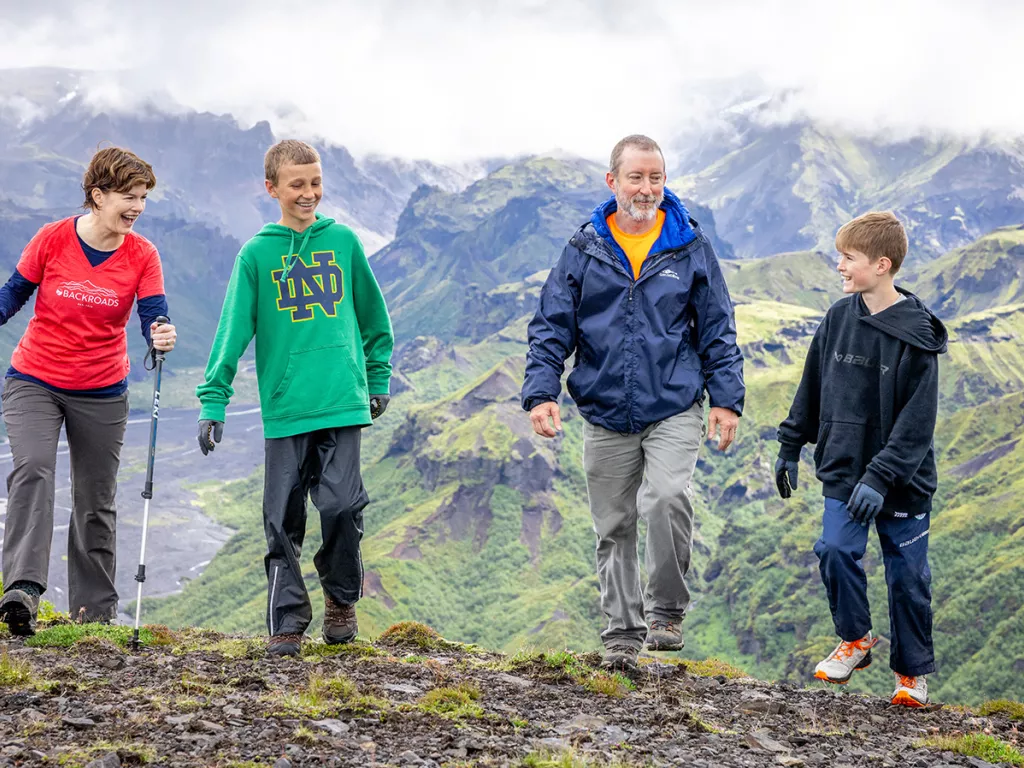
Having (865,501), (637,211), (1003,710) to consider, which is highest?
(637,211)

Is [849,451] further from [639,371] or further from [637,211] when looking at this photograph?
[637,211]

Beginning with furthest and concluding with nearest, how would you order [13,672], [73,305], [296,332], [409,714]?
[73,305], [296,332], [13,672], [409,714]

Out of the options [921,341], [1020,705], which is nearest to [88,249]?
[921,341]

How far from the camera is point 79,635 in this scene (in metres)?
8.96

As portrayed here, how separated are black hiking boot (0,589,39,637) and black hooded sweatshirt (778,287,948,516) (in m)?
6.46

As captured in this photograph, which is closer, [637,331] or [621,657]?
[637,331]

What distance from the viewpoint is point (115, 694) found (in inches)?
267

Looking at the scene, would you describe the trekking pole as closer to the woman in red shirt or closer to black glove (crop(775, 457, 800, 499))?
the woman in red shirt

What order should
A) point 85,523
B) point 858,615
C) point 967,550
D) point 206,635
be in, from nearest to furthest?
point 858,615 < point 85,523 < point 206,635 < point 967,550

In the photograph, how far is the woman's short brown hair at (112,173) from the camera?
28.5ft

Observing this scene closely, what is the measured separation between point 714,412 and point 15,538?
19.7 ft

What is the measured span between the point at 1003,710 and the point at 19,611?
27.2 feet

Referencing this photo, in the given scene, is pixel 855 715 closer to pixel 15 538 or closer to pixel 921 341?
pixel 921 341

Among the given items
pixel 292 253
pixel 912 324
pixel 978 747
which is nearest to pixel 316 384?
pixel 292 253
